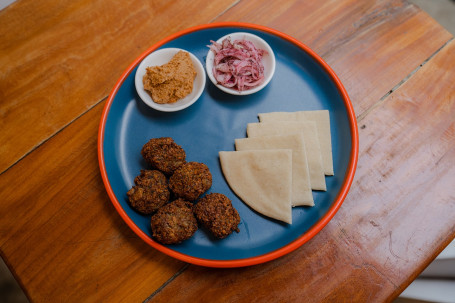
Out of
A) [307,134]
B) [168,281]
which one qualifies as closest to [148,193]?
[168,281]

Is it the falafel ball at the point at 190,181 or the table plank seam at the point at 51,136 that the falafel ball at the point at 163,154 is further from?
the table plank seam at the point at 51,136

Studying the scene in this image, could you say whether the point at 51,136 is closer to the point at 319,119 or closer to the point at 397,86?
the point at 319,119

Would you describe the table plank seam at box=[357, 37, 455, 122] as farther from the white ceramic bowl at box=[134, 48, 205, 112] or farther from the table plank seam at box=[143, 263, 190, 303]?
the table plank seam at box=[143, 263, 190, 303]

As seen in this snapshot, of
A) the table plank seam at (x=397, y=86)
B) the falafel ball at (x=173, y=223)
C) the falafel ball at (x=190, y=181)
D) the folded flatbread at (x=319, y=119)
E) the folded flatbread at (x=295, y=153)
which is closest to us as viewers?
the falafel ball at (x=173, y=223)

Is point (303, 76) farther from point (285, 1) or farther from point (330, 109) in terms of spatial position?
point (285, 1)

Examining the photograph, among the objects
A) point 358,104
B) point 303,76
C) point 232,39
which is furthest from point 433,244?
point 232,39

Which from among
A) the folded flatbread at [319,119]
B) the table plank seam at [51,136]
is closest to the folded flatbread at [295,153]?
the folded flatbread at [319,119]
